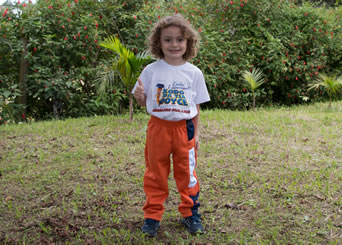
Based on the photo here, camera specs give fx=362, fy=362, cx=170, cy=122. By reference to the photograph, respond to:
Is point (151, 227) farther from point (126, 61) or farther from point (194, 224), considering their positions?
point (126, 61)

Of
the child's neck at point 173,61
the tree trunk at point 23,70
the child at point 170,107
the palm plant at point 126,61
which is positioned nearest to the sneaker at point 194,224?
the child at point 170,107

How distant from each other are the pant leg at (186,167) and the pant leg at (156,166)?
8 centimetres

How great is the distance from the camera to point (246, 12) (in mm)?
8836

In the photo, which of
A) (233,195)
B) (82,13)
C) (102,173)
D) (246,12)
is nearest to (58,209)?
(102,173)

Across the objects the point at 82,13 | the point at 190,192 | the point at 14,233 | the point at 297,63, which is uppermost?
the point at 82,13

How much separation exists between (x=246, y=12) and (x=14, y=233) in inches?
296

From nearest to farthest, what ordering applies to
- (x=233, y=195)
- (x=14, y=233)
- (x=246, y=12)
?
(x=14, y=233)
(x=233, y=195)
(x=246, y=12)

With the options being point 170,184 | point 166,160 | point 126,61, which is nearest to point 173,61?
point 166,160

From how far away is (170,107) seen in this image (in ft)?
8.66

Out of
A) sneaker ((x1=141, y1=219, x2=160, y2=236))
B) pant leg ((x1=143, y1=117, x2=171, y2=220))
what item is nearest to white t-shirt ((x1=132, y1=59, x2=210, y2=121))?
pant leg ((x1=143, y1=117, x2=171, y2=220))

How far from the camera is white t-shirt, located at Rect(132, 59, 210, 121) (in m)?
2.65

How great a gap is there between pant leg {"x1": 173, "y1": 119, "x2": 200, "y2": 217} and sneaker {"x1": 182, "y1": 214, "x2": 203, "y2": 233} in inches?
2.7

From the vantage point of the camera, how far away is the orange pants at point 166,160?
270 cm

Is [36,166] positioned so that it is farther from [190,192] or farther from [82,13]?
[82,13]
